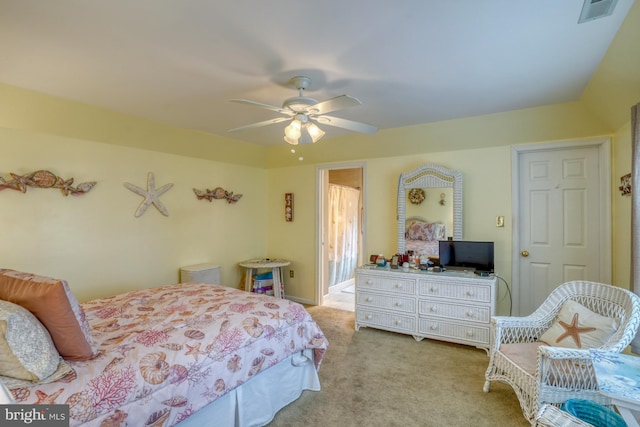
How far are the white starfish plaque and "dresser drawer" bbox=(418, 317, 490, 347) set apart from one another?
10.8 feet

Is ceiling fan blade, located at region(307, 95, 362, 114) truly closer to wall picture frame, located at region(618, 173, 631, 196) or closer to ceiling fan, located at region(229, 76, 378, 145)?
ceiling fan, located at region(229, 76, 378, 145)

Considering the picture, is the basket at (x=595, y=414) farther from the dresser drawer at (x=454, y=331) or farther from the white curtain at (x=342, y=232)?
the white curtain at (x=342, y=232)

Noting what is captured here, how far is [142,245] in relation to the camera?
354 cm

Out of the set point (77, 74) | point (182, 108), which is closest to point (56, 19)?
point (77, 74)

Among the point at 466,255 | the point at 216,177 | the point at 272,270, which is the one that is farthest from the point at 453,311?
the point at 216,177

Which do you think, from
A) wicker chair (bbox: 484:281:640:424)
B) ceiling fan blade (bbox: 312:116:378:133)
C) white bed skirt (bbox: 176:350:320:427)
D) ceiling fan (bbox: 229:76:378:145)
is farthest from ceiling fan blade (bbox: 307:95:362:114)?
wicker chair (bbox: 484:281:640:424)

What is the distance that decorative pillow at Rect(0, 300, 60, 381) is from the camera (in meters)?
1.20

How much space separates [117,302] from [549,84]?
12.7 feet

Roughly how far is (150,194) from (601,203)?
188 inches

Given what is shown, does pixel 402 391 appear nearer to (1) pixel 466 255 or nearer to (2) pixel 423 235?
(1) pixel 466 255

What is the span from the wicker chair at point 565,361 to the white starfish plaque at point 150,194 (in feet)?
12.0

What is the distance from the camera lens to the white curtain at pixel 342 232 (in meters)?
5.47

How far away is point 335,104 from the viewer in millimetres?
2143

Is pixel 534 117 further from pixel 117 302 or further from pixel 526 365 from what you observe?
pixel 117 302
